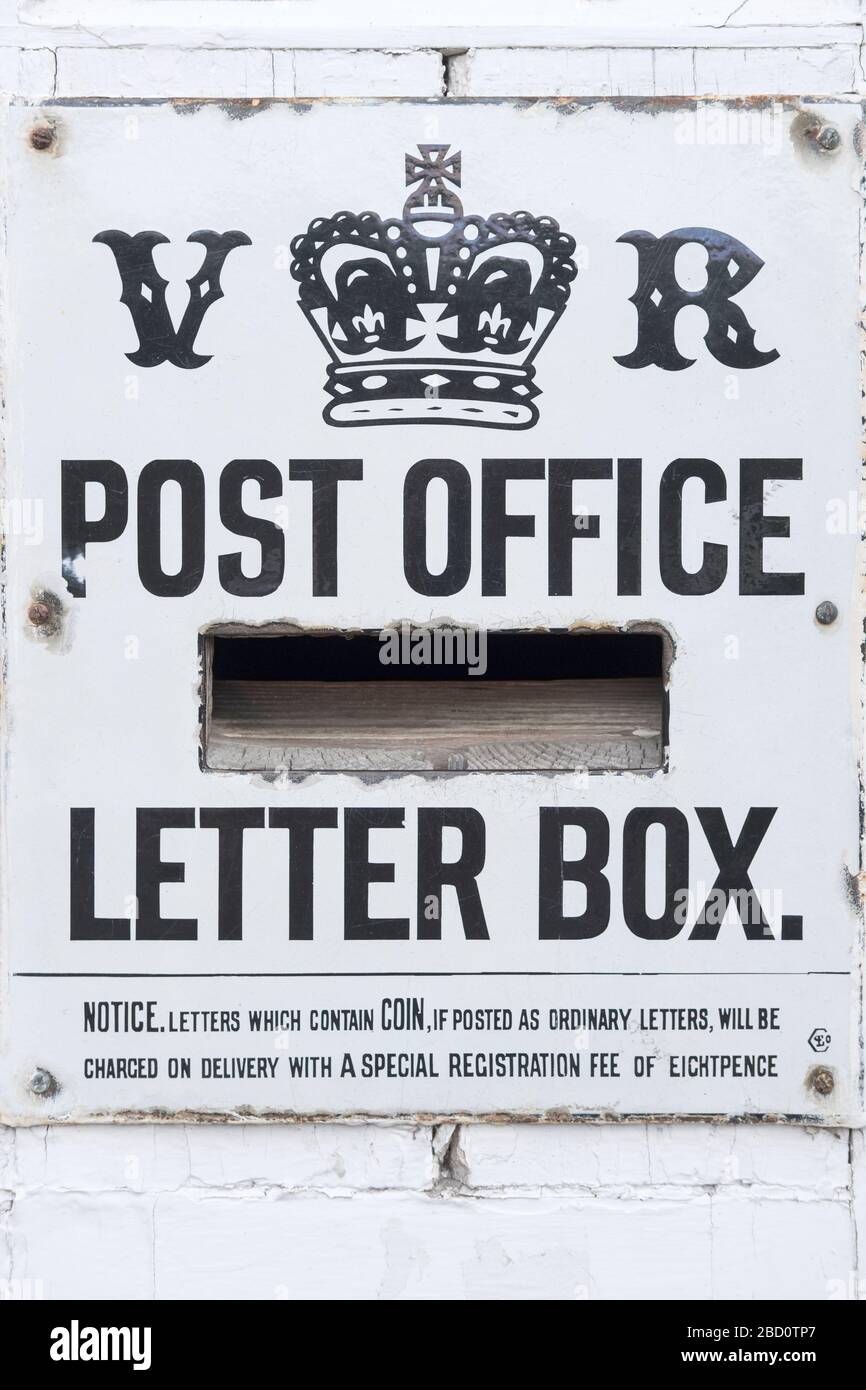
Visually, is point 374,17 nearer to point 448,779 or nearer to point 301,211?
point 301,211

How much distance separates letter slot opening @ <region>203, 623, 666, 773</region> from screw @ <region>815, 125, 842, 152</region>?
0.41 meters

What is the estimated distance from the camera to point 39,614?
995 mm

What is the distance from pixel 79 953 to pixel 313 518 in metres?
0.40

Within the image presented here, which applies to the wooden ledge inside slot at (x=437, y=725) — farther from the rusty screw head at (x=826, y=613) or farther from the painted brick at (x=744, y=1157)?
the painted brick at (x=744, y=1157)

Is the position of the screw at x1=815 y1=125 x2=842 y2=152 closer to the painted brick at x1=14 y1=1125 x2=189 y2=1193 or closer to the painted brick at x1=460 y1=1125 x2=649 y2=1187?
the painted brick at x1=460 y1=1125 x2=649 y2=1187

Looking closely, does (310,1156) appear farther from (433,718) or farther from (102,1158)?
(433,718)

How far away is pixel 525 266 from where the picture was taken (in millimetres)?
982

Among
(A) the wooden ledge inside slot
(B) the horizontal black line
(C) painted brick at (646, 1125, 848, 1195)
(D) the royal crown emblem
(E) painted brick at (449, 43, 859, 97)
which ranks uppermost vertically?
(E) painted brick at (449, 43, 859, 97)

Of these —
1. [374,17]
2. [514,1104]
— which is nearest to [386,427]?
[374,17]

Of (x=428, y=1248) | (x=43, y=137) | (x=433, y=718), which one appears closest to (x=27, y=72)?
(x=43, y=137)

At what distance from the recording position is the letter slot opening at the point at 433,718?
101 cm

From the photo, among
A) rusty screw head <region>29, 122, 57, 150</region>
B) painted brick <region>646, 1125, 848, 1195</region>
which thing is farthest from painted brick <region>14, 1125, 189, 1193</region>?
rusty screw head <region>29, 122, 57, 150</region>

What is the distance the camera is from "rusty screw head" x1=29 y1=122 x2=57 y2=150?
98 centimetres

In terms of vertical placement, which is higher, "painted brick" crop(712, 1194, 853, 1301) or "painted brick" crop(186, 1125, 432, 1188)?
"painted brick" crop(186, 1125, 432, 1188)
